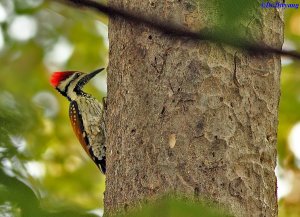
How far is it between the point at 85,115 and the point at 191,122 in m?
2.04

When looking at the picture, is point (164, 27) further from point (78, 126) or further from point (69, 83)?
point (69, 83)

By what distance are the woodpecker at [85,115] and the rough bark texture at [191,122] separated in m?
1.28

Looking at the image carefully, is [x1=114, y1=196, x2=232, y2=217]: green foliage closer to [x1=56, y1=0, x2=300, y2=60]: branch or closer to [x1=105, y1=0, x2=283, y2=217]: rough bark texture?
[x1=56, y1=0, x2=300, y2=60]: branch

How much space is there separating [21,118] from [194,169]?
1204mm

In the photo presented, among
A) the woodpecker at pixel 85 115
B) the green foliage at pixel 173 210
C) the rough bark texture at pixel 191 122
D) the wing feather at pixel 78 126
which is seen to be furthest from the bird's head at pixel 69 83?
the green foliage at pixel 173 210

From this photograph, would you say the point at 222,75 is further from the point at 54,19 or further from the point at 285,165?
the point at 54,19

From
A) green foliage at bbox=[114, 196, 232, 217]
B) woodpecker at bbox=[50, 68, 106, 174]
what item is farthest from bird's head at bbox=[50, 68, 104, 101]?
green foliage at bbox=[114, 196, 232, 217]

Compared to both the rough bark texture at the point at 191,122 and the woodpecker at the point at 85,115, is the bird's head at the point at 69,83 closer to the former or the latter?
the woodpecker at the point at 85,115

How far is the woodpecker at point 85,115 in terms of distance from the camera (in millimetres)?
4172

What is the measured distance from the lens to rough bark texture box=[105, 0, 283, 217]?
246cm

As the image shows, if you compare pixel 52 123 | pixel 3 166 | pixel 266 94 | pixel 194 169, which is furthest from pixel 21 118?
pixel 52 123

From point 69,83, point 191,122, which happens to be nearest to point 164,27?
point 191,122

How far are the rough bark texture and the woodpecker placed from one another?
1285 mm

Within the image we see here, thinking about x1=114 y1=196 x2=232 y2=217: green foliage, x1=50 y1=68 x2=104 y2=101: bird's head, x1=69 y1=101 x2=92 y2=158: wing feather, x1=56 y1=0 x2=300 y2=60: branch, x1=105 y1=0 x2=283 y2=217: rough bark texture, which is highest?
x1=50 y1=68 x2=104 y2=101: bird's head
